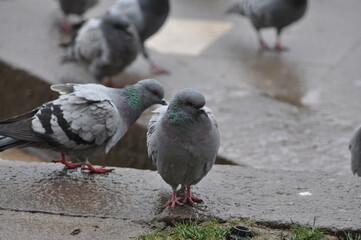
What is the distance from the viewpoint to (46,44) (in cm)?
759

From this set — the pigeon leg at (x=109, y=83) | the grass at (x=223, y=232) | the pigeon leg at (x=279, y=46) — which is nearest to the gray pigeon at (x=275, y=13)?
the pigeon leg at (x=279, y=46)

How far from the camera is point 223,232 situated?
3.39m

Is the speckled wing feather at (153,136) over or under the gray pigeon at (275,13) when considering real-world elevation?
over

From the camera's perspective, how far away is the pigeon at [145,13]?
23.6 feet

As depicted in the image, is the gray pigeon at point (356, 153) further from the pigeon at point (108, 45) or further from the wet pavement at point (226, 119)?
the pigeon at point (108, 45)

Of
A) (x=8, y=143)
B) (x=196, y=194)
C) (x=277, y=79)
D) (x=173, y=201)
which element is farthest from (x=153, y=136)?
(x=277, y=79)

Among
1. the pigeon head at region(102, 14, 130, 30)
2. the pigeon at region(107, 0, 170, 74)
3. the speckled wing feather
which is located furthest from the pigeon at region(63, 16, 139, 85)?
the speckled wing feather

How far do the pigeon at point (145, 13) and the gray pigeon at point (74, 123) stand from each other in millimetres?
3028

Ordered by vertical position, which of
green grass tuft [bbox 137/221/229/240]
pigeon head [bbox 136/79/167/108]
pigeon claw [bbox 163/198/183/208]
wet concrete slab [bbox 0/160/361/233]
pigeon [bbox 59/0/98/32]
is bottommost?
pigeon [bbox 59/0/98/32]

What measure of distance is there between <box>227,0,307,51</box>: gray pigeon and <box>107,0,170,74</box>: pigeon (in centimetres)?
138

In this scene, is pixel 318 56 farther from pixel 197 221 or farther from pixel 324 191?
pixel 197 221

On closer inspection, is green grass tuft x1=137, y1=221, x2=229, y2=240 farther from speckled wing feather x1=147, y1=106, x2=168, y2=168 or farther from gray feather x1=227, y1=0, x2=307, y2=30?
gray feather x1=227, y1=0, x2=307, y2=30

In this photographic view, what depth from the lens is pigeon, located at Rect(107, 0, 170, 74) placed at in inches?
283

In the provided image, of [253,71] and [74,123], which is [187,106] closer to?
[74,123]
